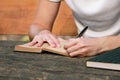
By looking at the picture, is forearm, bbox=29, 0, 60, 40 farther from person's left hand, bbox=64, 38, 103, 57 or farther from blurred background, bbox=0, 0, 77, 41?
person's left hand, bbox=64, 38, 103, 57

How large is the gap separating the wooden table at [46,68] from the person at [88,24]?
0.06m

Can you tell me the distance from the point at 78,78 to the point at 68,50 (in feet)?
0.73

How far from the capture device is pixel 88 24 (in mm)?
1179

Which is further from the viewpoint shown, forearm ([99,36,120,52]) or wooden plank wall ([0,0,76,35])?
wooden plank wall ([0,0,76,35])

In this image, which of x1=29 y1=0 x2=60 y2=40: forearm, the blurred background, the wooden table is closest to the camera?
the wooden table

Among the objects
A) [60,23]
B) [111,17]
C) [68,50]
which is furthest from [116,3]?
[60,23]

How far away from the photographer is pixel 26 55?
2.85 feet

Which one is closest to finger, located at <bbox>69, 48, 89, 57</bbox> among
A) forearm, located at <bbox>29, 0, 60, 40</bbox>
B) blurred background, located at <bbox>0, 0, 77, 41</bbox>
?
forearm, located at <bbox>29, 0, 60, 40</bbox>

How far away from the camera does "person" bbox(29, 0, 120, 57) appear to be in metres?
0.87

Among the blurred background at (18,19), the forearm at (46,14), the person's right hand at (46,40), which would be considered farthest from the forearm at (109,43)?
the blurred background at (18,19)

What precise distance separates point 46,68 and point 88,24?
19.8 inches

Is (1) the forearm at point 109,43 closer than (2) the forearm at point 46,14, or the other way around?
(1) the forearm at point 109,43

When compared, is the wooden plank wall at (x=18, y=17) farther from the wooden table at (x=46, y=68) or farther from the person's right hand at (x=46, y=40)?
the wooden table at (x=46, y=68)

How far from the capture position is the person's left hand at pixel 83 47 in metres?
0.85
